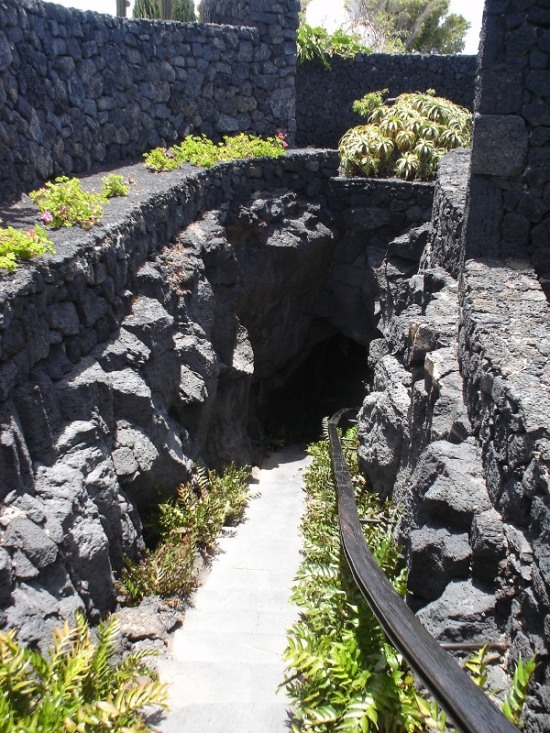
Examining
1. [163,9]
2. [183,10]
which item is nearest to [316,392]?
[163,9]

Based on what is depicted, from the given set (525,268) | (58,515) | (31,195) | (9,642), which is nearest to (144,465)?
(58,515)

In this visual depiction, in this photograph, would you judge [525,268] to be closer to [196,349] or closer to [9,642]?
[196,349]

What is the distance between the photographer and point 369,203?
11.7 metres

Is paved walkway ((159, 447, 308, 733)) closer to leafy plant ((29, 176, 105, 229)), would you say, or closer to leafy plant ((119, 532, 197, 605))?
leafy plant ((119, 532, 197, 605))

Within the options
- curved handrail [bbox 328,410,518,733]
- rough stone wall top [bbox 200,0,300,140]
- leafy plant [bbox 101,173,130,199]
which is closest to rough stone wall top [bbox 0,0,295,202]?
rough stone wall top [bbox 200,0,300,140]

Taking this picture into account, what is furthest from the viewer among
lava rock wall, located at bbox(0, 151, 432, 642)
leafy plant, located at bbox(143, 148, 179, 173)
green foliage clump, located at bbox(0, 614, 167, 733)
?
leafy plant, located at bbox(143, 148, 179, 173)

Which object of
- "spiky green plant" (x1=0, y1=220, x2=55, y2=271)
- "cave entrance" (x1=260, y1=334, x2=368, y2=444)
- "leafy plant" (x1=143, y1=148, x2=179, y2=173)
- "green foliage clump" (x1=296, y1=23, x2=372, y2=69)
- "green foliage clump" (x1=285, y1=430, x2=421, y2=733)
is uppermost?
"green foliage clump" (x1=296, y1=23, x2=372, y2=69)

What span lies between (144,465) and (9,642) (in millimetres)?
2606

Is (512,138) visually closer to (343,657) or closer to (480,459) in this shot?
(480,459)

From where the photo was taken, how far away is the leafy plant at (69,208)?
21.3 feet

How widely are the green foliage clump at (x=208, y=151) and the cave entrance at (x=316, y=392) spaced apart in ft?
14.7

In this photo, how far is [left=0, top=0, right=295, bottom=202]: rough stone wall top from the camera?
777 cm

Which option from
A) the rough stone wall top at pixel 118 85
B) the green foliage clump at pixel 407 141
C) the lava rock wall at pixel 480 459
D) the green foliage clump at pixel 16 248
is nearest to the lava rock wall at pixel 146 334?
the green foliage clump at pixel 16 248

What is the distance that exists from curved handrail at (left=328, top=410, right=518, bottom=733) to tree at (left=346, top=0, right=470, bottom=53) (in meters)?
22.7
